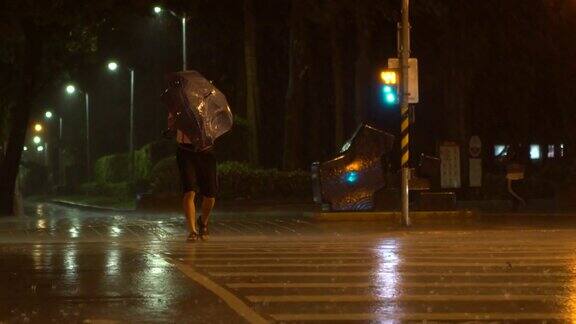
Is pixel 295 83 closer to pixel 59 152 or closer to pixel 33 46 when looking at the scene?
pixel 33 46

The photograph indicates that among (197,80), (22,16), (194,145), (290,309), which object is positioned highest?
(22,16)

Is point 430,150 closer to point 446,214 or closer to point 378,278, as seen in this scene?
point 446,214

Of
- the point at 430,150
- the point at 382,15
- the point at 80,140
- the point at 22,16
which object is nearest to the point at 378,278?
the point at 22,16

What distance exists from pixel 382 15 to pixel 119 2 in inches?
322

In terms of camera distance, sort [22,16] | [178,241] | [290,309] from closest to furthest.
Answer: [290,309], [178,241], [22,16]

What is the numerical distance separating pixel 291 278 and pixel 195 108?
422 cm

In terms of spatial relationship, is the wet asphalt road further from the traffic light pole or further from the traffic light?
the traffic light

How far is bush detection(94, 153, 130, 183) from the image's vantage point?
47.1 m

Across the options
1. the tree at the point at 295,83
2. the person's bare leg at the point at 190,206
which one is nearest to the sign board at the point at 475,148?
the tree at the point at 295,83

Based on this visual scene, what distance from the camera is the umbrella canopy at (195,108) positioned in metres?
13.1

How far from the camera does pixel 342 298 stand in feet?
27.7

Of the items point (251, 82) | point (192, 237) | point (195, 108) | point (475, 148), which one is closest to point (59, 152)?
point (251, 82)

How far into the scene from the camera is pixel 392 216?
19.2m

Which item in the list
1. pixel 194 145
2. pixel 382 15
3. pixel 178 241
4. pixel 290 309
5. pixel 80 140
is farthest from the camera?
pixel 80 140
